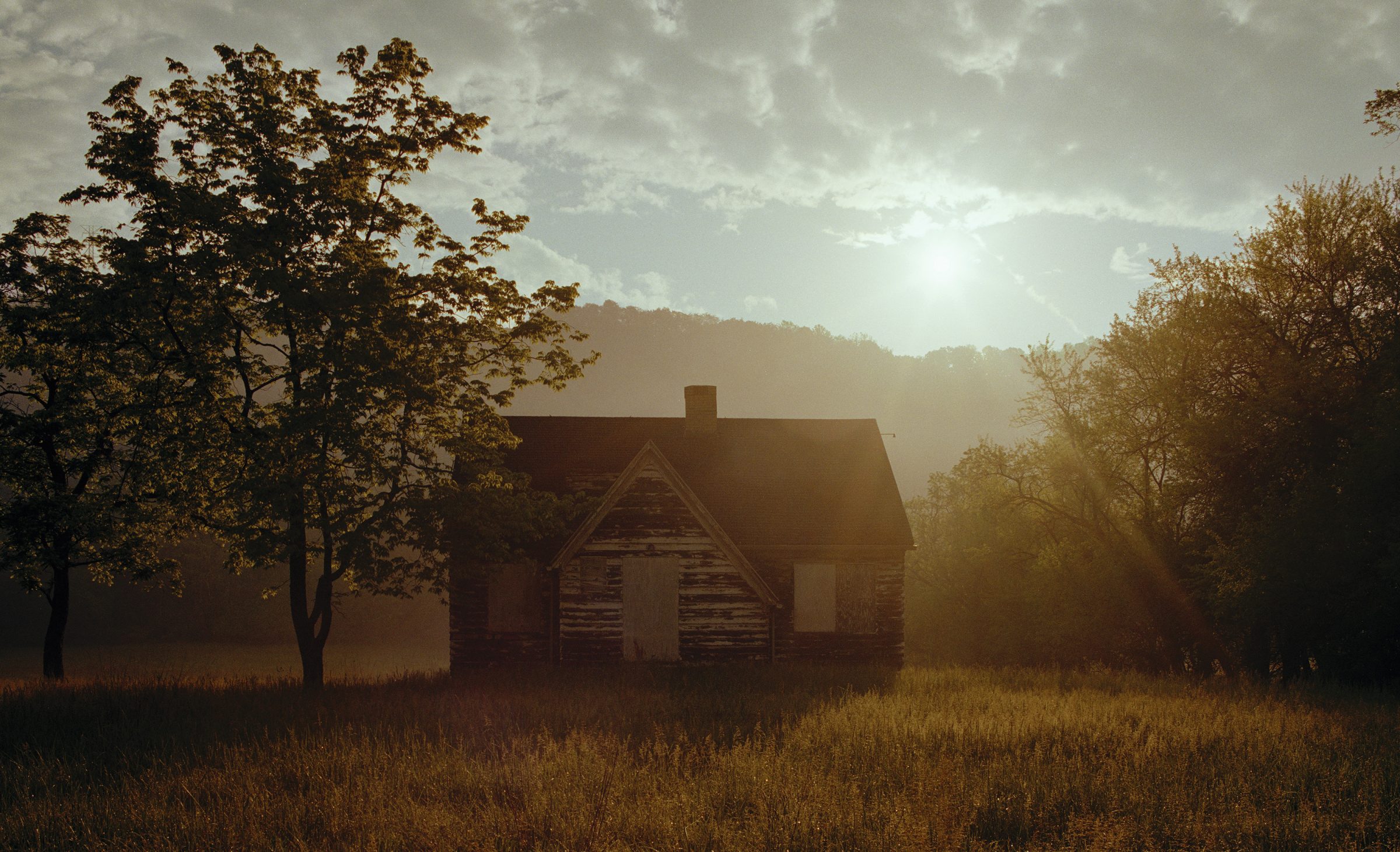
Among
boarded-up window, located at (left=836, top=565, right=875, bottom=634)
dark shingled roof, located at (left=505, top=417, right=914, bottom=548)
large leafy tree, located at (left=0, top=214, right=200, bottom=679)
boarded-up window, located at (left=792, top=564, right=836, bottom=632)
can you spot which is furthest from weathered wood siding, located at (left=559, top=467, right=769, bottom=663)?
large leafy tree, located at (left=0, top=214, right=200, bottom=679)

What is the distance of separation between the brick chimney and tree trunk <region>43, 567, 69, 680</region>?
16.4m

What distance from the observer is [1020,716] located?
12633 millimetres

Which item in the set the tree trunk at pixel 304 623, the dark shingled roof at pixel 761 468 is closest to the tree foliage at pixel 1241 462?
the dark shingled roof at pixel 761 468

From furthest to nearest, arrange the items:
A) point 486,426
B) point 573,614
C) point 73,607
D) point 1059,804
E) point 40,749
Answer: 1. point 73,607
2. point 573,614
3. point 486,426
4. point 40,749
5. point 1059,804

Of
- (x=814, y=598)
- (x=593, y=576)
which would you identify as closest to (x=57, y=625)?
(x=593, y=576)

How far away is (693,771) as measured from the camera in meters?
9.48

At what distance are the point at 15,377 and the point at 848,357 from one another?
500ft

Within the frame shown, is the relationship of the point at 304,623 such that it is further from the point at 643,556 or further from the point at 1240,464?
the point at 1240,464

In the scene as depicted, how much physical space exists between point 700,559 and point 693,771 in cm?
1250

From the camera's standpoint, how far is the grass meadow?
748cm

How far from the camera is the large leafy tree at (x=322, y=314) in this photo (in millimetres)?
15953

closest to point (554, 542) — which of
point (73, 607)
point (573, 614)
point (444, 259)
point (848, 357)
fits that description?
point (573, 614)

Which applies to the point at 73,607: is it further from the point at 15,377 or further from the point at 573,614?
the point at 573,614

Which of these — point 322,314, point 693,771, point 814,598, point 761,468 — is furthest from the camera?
point 761,468
